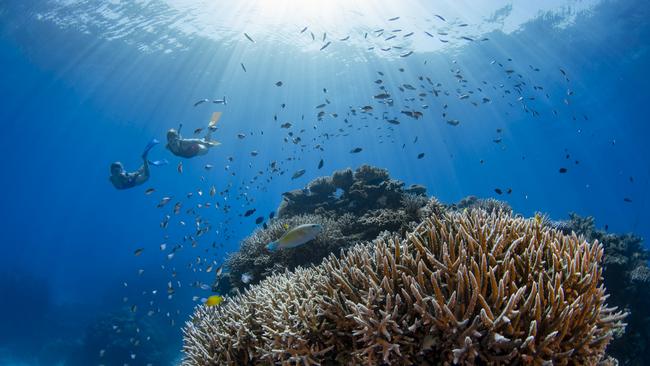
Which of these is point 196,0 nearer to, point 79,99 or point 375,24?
point 375,24

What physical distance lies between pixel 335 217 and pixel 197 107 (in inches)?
2129

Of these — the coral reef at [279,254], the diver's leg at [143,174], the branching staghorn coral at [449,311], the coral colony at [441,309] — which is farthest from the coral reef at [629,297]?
the diver's leg at [143,174]

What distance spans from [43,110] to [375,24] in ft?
171

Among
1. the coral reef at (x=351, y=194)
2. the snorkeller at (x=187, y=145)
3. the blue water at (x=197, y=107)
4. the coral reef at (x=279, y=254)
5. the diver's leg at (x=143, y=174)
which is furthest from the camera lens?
the blue water at (x=197, y=107)

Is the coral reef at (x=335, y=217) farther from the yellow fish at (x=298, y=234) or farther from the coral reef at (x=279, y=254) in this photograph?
the yellow fish at (x=298, y=234)

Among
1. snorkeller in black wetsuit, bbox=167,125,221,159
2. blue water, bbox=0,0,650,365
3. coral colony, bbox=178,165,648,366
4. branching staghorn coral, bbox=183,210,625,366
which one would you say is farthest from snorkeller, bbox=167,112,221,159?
branching staghorn coral, bbox=183,210,625,366

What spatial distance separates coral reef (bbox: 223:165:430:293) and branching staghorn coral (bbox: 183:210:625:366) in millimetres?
3324

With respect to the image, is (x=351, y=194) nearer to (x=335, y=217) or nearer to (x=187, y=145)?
(x=335, y=217)

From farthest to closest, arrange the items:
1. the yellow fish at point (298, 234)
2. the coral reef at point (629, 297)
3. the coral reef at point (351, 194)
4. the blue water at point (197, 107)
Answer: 1. the blue water at point (197, 107)
2. the coral reef at point (351, 194)
3. the coral reef at point (629, 297)
4. the yellow fish at point (298, 234)

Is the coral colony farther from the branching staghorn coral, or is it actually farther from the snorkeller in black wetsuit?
the snorkeller in black wetsuit

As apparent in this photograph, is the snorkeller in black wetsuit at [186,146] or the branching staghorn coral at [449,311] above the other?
the branching staghorn coral at [449,311]

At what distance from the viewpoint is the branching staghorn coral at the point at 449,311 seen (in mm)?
2453

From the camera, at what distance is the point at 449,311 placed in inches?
96.5

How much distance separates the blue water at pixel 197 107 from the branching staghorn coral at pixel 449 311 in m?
10.7
